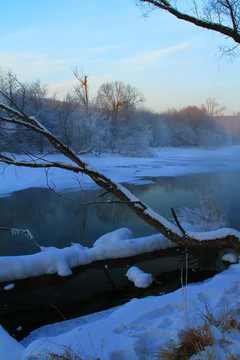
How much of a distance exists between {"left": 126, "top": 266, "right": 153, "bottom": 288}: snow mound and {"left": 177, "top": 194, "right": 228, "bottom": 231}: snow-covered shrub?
99.1 inches

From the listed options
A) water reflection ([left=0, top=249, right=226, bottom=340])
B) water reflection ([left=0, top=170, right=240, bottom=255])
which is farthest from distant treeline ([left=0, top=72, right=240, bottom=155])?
water reflection ([left=0, top=249, right=226, bottom=340])

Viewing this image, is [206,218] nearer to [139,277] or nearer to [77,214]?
[139,277]

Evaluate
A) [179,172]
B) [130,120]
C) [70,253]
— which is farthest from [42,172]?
[130,120]

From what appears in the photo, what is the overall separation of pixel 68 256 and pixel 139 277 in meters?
1.56

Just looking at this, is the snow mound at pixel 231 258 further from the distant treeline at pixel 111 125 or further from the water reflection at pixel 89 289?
the distant treeline at pixel 111 125

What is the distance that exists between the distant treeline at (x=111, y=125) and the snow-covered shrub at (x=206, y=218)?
9178mm

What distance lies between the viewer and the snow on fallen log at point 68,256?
5.10 meters

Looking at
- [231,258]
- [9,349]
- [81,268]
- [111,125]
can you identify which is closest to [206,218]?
[231,258]

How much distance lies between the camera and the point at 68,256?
5500mm

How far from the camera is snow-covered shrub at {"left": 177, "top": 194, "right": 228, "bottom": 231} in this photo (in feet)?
23.8

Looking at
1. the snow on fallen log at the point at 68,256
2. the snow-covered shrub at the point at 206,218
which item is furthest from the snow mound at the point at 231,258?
the snow-covered shrub at the point at 206,218

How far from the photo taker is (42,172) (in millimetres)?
17016

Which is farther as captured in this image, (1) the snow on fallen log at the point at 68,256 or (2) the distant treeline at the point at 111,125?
(2) the distant treeline at the point at 111,125

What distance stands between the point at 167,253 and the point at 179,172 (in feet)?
46.0
